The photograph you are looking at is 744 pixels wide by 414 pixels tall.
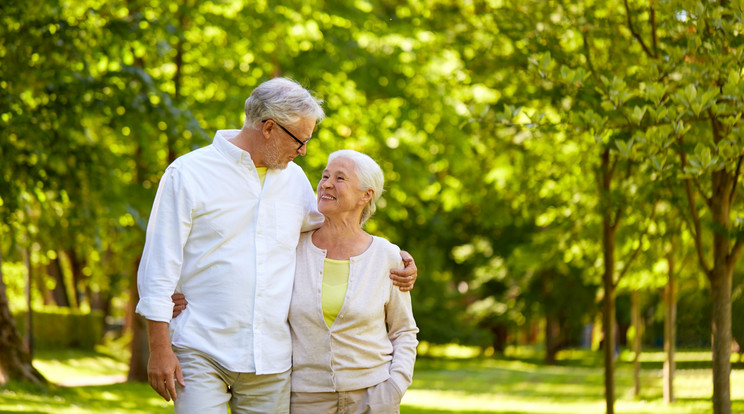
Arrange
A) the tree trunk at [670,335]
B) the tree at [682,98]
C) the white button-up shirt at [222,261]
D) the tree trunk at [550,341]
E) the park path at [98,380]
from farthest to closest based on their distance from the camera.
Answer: the tree trunk at [550,341] → the park path at [98,380] → the tree trunk at [670,335] → the tree at [682,98] → the white button-up shirt at [222,261]

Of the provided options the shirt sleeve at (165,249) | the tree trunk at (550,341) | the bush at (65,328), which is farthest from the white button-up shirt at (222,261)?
the tree trunk at (550,341)

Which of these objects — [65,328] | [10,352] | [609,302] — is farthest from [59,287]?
Result: [609,302]

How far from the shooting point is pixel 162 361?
3543mm

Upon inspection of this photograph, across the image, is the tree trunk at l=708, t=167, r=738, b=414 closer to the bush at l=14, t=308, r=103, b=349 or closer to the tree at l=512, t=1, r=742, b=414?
the tree at l=512, t=1, r=742, b=414

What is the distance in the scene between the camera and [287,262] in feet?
13.0

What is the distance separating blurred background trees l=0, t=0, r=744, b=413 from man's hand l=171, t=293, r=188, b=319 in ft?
8.70

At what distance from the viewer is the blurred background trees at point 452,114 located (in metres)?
6.25

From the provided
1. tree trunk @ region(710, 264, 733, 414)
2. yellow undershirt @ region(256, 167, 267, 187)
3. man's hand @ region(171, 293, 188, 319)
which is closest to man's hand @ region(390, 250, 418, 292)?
yellow undershirt @ region(256, 167, 267, 187)

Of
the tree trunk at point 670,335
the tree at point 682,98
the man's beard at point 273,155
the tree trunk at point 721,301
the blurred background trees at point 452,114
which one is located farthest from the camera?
the tree trunk at point 670,335

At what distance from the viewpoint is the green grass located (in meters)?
11.4

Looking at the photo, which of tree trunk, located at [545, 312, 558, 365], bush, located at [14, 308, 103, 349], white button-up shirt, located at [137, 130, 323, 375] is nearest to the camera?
white button-up shirt, located at [137, 130, 323, 375]

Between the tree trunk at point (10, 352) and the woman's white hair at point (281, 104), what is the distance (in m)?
8.43

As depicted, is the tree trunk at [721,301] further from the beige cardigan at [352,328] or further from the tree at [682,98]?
the beige cardigan at [352,328]

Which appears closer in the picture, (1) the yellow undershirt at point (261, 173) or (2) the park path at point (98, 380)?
(1) the yellow undershirt at point (261, 173)
